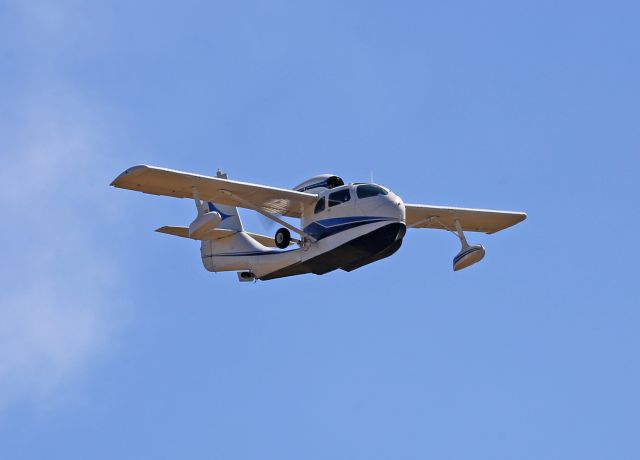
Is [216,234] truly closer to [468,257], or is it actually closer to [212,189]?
[212,189]

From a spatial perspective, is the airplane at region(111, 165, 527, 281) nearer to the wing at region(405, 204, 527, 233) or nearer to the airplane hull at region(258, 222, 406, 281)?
the airplane hull at region(258, 222, 406, 281)

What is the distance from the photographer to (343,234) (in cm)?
5119

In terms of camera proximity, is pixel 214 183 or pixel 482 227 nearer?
pixel 214 183

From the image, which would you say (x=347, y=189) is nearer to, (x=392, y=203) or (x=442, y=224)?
(x=392, y=203)

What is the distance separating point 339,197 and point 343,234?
1.30m

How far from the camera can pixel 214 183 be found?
169ft

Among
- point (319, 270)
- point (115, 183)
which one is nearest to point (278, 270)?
point (319, 270)

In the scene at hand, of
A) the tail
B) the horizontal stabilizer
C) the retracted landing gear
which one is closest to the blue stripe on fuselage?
the tail

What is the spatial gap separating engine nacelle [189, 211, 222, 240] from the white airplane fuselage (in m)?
3.30

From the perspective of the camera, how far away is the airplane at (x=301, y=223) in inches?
1999

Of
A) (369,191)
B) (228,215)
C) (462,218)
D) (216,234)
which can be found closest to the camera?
(369,191)

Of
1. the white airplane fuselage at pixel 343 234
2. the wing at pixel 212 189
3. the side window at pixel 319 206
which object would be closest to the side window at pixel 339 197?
the white airplane fuselage at pixel 343 234

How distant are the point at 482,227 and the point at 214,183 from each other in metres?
11.0

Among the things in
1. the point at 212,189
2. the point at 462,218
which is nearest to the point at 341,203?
the point at 212,189
